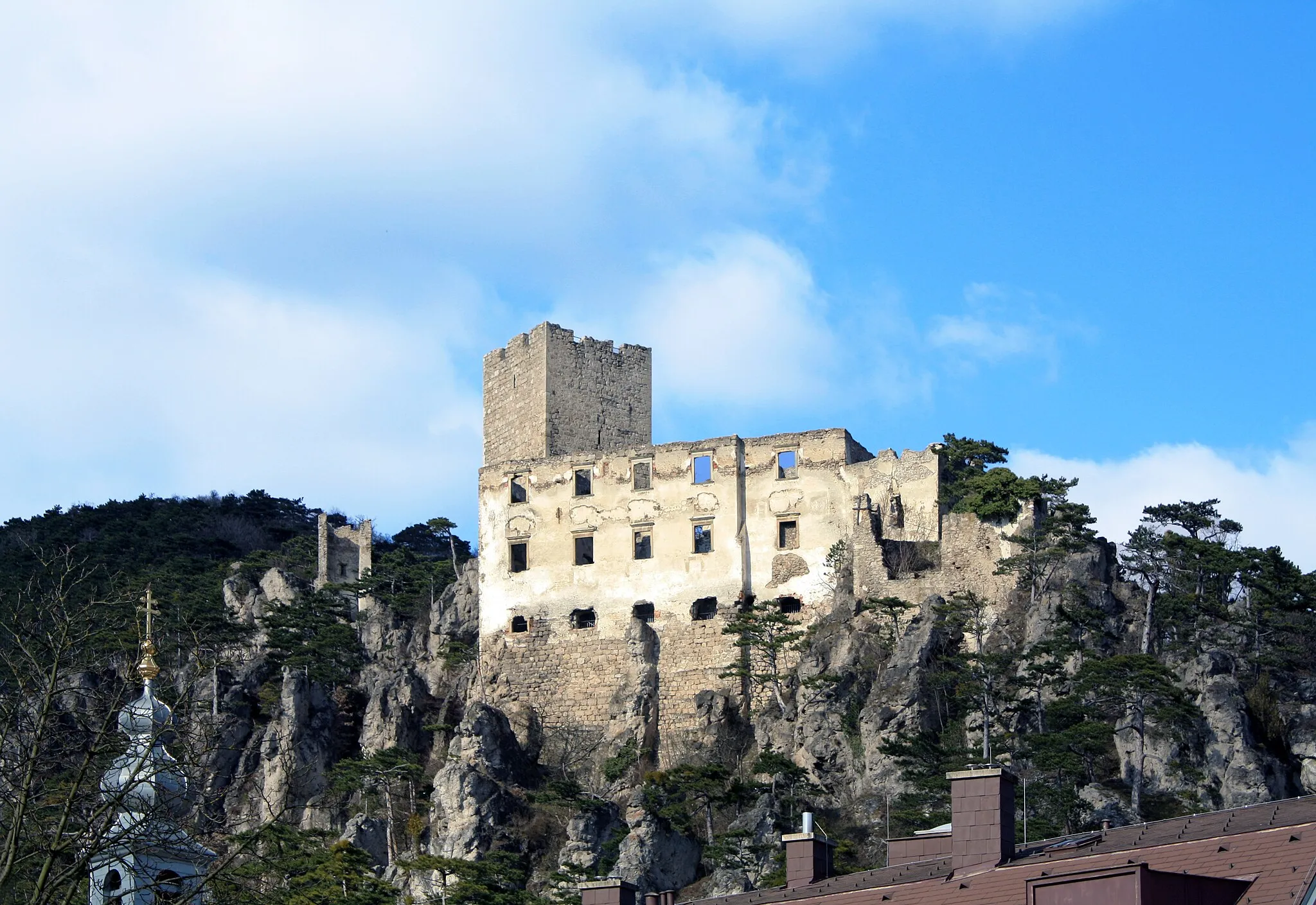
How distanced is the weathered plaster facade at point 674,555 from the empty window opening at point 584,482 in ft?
0.14

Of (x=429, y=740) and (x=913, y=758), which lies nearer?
(x=913, y=758)

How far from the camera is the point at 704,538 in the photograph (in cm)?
6494

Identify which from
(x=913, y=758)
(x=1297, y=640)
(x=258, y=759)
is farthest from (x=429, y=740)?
(x=1297, y=640)

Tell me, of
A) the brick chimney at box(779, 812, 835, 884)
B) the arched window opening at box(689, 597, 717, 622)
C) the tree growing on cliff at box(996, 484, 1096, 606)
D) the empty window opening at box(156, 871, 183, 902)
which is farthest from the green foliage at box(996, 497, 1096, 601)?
the empty window opening at box(156, 871, 183, 902)

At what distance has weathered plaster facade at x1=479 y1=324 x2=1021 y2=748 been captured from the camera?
6306 cm

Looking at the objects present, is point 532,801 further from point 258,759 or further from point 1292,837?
point 1292,837

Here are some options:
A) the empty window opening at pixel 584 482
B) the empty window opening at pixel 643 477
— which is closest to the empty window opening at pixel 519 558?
the empty window opening at pixel 584 482

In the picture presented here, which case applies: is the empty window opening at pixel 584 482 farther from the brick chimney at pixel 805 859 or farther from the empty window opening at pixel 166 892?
the empty window opening at pixel 166 892

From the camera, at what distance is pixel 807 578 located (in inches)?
2501

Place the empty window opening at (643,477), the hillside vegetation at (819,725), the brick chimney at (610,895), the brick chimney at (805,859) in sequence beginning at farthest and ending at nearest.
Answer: the empty window opening at (643,477) → the hillside vegetation at (819,725) → the brick chimney at (805,859) → the brick chimney at (610,895)

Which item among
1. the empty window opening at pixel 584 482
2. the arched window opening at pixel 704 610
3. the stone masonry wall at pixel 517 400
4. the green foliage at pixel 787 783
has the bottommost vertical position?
the green foliage at pixel 787 783

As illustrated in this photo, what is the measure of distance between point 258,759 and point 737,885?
1926 centimetres

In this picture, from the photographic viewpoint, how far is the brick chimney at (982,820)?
96.0 feet

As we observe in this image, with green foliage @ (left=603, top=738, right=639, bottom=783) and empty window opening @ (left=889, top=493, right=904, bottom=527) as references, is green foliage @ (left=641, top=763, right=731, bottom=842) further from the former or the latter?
empty window opening @ (left=889, top=493, right=904, bottom=527)
